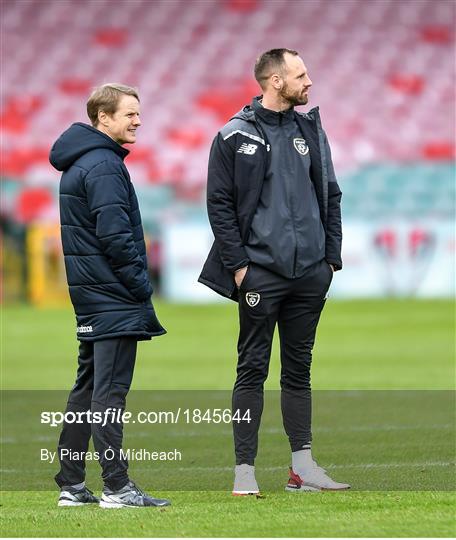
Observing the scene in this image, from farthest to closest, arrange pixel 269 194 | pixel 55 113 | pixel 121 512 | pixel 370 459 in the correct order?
pixel 55 113 → pixel 370 459 → pixel 269 194 → pixel 121 512

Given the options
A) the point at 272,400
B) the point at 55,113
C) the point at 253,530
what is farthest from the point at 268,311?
the point at 55,113

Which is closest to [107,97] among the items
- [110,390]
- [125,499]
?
[110,390]

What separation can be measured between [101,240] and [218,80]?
19596 millimetres

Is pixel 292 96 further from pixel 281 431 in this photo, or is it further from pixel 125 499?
pixel 281 431

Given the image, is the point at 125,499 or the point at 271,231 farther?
the point at 271,231

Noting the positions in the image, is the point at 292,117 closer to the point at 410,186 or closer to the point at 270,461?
the point at 270,461

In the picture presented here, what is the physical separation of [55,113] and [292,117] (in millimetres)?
18569

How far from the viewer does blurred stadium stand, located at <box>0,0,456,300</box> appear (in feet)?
73.3

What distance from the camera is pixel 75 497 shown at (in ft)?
17.7

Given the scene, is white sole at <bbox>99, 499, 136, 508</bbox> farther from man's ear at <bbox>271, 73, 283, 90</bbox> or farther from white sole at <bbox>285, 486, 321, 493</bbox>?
man's ear at <bbox>271, 73, 283, 90</bbox>

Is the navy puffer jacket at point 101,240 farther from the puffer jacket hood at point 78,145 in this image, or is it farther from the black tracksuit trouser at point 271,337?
the black tracksuit trouser at point 271,337

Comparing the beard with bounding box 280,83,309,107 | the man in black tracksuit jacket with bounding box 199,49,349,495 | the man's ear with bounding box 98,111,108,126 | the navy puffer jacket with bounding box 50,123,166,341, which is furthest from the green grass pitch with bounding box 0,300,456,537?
the beard with bounding box 280,83,309,107

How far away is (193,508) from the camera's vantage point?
512 centimetres

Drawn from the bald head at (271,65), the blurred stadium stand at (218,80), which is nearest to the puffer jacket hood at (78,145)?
the bald head at (271,65)
